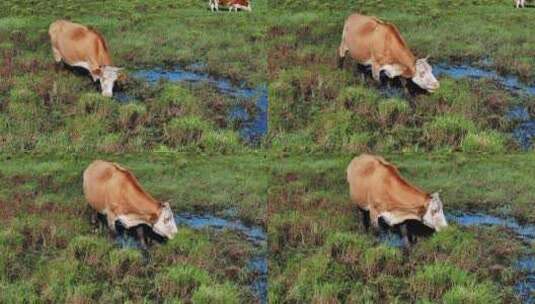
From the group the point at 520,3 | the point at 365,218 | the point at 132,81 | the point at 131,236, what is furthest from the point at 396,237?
the point at 520,3

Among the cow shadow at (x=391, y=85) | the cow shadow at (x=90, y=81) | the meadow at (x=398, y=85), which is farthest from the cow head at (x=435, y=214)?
the cow shadow at (x=90, y=81)

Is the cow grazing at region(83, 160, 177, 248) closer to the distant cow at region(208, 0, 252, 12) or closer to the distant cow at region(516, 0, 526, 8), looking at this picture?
the distant cow at region(208, 0, 252, 12)

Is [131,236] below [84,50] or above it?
below

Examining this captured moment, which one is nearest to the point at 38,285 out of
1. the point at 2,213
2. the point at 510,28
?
the point at 2,213

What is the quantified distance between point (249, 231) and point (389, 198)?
5.29 feet

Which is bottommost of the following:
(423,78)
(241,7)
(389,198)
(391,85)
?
(389,198)

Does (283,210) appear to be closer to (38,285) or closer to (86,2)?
(38,285)

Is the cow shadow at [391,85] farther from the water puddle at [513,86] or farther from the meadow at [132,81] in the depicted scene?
the meadow at [132,81]

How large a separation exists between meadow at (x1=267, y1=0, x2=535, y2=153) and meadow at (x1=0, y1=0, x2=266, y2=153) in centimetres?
47

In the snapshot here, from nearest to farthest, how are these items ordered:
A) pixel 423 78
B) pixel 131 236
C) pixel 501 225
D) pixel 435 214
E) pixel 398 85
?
pixel 435 214 → pixel 501 225 → pixel 131 236 → pixel 423 78 → pixel 398 85

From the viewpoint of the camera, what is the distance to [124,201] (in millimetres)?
12547

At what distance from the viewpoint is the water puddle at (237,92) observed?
1345 cm

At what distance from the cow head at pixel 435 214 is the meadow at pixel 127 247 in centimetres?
183

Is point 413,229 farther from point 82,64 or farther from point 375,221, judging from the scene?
point 82,64
